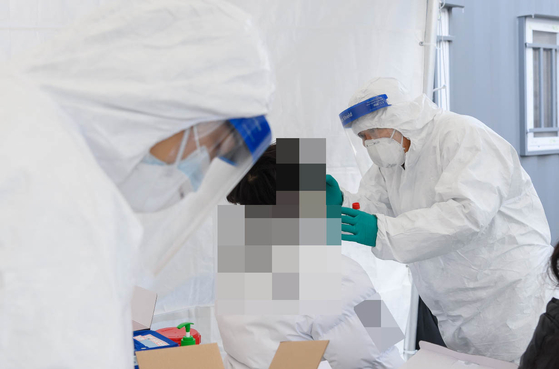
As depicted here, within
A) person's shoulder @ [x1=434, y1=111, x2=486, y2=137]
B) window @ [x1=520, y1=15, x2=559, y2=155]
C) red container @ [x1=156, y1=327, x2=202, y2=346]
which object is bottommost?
red container @ [x1=156, y1=327, x2=202, y2=346]

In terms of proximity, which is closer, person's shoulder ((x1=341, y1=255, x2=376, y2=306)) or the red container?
person's shoulder ((x1=341, y1=255, x2=376, y2=306))

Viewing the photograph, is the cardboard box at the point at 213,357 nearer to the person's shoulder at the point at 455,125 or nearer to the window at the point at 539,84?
the person's shoulder at the point at 455,125

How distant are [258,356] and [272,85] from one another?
71 centimetres

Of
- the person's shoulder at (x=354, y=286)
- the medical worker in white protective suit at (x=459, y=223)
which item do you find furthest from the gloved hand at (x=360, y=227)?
the person's shoulder at (x=354, y=286)

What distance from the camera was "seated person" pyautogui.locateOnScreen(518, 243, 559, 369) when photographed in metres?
0.86

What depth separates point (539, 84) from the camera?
4.11m

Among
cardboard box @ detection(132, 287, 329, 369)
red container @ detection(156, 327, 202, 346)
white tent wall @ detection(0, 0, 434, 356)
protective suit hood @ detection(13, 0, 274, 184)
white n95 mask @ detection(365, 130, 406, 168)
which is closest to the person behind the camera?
protective suit hood @ detection(13, 0, 274, 184)

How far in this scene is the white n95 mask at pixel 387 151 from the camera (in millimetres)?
1629

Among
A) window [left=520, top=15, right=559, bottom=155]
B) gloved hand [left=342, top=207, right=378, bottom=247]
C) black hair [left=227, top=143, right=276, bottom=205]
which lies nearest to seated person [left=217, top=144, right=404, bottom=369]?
black hair [left=227, top=143, right=276, bottom=205]

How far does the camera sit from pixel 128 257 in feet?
1.89

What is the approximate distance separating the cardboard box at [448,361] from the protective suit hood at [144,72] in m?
0.84

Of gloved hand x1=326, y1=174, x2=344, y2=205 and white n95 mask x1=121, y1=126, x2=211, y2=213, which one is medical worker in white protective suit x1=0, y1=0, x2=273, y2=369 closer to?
white n95 mask x1=121, y1=126, x2=211, y2=213

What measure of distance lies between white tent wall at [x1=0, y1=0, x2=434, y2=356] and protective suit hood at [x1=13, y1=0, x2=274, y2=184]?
51.8 inches

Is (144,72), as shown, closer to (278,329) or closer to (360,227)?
(278,329)
